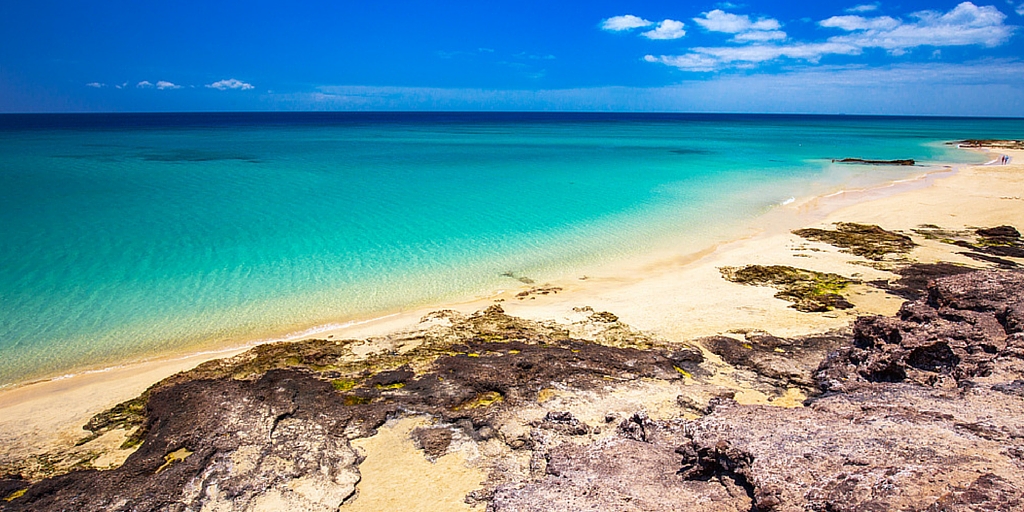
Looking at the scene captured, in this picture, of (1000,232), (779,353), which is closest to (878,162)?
(1000,232)

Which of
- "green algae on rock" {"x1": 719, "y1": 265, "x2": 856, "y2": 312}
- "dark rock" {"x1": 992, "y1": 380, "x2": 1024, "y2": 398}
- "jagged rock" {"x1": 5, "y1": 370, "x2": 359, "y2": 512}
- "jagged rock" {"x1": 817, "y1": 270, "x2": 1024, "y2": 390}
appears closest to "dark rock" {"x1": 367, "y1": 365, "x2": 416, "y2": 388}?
"jagged rock" {"x1": 5, "y1": 370, "x2": 359, "y2": 512}

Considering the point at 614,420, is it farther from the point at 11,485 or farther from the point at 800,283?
the point at 800,283

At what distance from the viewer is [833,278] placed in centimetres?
1198

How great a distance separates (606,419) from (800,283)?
7.58m

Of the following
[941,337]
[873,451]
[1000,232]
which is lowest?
[1000,232]

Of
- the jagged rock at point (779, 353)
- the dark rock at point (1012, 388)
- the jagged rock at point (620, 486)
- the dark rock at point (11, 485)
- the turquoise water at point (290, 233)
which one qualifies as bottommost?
the jagged rock at point (779, 353)

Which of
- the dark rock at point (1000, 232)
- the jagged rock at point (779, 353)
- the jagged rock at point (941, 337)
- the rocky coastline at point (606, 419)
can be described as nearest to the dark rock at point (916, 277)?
the jagged rock at point (941, 337)

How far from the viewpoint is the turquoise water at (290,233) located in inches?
428

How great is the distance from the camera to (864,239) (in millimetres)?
15570

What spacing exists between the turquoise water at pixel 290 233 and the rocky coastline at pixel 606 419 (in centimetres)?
356

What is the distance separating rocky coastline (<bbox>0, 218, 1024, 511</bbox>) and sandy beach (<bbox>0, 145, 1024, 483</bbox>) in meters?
0.48

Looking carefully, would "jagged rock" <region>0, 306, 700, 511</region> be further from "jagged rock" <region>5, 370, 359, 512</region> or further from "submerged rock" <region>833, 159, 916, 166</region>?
"submerged rock" <region>833, 159, 916, 166</region>

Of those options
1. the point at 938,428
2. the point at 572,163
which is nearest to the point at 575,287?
the point at 938,428

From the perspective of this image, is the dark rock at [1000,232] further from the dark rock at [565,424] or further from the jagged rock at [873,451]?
the dark rock at [565,424]
